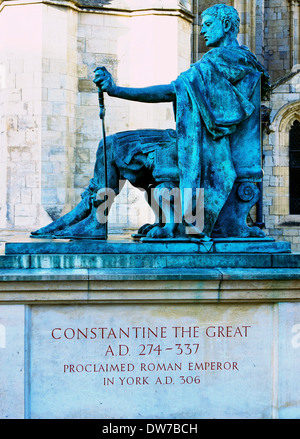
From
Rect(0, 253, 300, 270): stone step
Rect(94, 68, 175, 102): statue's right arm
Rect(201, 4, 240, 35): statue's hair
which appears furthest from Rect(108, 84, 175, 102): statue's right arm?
Rect(0, 253, 300, 270): stone step

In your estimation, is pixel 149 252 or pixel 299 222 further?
pixel 299 222

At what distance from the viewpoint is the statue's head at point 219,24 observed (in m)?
6.16

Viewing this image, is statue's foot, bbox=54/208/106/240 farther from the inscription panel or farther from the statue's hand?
the statue's hand

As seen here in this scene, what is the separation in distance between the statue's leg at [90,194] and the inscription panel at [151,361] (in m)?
1.00

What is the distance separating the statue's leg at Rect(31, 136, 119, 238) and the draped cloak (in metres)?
0.58

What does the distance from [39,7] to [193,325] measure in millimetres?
8593

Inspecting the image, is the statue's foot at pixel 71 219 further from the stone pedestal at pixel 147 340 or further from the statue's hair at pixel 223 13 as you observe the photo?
the statue's hair at pixel 223 13

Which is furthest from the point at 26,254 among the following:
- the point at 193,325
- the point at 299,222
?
the point at 299,222

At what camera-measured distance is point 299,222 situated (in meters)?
21.4

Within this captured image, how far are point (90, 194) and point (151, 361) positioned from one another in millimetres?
1437

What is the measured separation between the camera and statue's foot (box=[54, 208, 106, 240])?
242 inches

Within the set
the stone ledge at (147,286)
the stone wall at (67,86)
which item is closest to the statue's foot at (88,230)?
the stone ledge at (147,286)

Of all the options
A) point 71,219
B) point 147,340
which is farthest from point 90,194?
point 147,340

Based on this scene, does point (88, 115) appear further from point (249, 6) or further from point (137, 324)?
point (249, 6)
